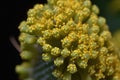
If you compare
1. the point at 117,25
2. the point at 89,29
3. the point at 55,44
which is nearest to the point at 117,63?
the point at 89,29

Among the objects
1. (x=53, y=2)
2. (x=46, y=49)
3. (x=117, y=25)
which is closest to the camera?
(x=46, y=49)

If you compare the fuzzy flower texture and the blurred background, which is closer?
the fuzzy flower texture

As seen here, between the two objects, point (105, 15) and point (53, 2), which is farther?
point (105, 15)

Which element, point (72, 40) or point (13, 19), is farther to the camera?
point (13, 19)

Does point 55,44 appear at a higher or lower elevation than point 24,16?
lower

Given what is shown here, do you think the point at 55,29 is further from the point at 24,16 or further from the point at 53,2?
the point at 24,16
